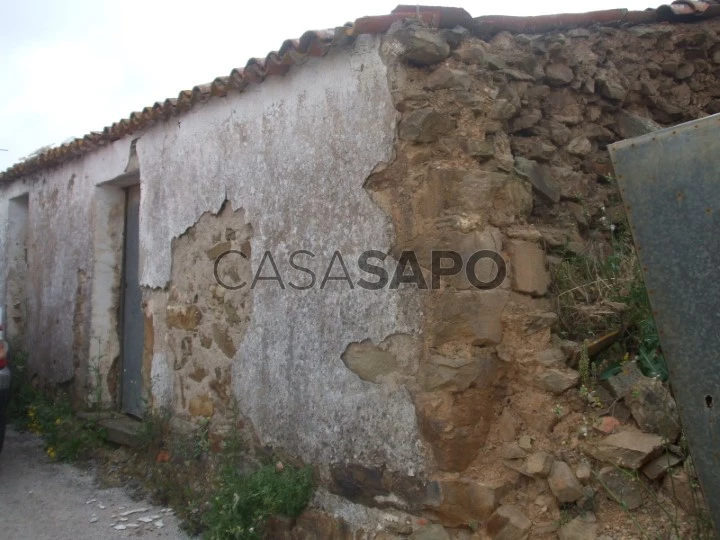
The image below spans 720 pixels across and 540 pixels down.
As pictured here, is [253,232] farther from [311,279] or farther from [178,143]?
[178,143]

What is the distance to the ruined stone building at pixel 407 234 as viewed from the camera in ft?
10.5

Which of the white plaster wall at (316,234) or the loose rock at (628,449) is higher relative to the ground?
the white plaster wall at (316,234)

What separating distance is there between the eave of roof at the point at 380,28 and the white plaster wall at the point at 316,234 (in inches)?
3.3

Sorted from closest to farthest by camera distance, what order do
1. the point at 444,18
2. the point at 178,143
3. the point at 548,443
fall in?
1. the point at 548,443
2. the point at 444,18
3. the point at 178,143

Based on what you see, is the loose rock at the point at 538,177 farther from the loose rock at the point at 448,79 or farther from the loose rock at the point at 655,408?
the loose rock at the point at 655,408

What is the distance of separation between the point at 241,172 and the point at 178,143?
91cm

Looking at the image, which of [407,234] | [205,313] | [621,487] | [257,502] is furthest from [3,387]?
[621,487]

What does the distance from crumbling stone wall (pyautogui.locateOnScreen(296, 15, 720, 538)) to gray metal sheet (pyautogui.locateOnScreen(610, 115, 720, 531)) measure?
451 mm

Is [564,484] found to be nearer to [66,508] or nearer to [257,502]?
[257,502]

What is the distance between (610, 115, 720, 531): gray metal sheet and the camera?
2324 millimetres

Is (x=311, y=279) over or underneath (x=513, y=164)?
underneath

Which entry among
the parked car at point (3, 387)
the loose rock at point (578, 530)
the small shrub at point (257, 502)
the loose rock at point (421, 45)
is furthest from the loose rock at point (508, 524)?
the parked car at point (3, 387)

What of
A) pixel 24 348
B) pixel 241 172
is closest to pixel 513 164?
pixel 241 172

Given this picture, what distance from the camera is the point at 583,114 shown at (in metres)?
4.04
